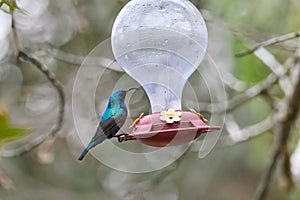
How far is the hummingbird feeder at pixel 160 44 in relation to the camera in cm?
182

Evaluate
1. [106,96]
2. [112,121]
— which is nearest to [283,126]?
[106,96]

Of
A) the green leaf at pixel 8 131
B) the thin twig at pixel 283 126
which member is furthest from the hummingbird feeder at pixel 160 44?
the thin twig at pixel 283 126

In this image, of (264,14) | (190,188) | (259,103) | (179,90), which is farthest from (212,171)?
(179,90)

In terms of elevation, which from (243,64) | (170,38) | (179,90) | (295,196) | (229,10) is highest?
(170,38)

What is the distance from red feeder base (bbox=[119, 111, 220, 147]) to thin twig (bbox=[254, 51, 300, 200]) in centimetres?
110

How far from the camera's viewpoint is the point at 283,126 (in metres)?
2.81

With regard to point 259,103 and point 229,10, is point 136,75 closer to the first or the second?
point 229,10

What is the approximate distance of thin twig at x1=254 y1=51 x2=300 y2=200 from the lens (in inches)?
107

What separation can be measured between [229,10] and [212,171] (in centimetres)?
284

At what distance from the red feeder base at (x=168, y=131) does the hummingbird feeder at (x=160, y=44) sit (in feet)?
0.37

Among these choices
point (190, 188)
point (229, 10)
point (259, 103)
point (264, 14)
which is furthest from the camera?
point (190, 188)

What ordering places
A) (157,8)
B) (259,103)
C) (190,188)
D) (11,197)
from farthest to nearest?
(190,188) → (11,197) → (259,103) → (157,8)

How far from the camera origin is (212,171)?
19.0ft

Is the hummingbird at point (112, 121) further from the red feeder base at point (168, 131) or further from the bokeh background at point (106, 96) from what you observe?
the bokeh background at point (106, 96)
